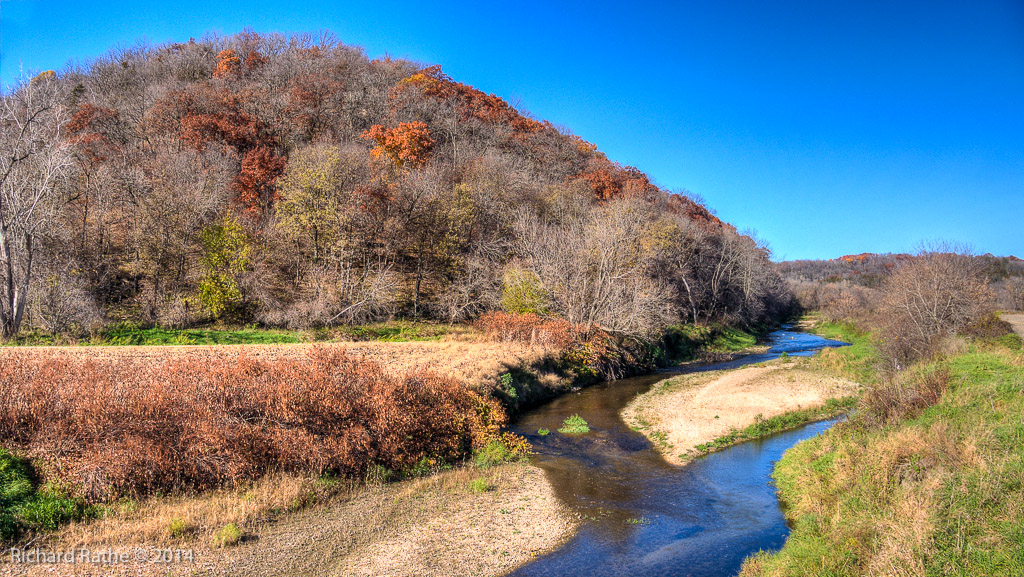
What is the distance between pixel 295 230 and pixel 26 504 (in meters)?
27.8

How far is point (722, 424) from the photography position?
19.2m

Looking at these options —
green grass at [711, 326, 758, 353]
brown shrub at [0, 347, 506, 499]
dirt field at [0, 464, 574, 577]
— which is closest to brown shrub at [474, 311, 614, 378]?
brown shrub at [0, 347, 506, 499]

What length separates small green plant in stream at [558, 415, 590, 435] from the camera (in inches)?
736

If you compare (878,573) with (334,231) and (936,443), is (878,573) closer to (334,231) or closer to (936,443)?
(936,443)

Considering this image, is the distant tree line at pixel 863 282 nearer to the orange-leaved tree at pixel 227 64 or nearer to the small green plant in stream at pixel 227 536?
the small green plant in stream at pixel 227 536

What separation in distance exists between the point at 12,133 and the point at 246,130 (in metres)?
25.0

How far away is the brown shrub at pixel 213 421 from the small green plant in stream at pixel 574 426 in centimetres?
364

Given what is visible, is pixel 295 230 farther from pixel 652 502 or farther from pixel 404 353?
pixel 652 502

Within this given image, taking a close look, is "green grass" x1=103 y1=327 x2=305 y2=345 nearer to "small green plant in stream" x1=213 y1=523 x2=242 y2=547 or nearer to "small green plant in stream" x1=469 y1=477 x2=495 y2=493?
"small green plant in stream" x1=469 y1=477 x2=495 y2=493

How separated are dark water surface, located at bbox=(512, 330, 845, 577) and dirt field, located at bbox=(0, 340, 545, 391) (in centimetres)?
317

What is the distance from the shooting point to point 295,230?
3519 centimetres

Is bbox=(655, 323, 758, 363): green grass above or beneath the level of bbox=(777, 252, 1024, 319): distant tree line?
beneath

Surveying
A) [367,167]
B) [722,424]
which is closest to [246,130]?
[367,167]

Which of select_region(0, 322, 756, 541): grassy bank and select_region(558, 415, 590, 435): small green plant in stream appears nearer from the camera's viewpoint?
select_region(0, 322, 756, 541): grassy bank
